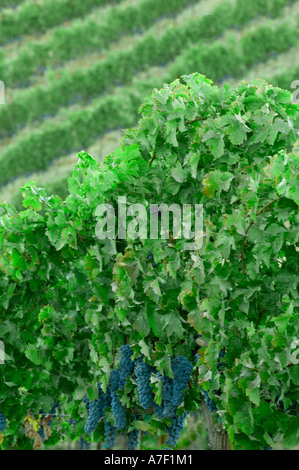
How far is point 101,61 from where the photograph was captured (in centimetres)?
1341

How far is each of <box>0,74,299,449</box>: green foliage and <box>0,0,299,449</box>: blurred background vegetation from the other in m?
8.43

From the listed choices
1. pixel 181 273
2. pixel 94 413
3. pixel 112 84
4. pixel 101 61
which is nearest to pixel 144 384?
pixel 94 413

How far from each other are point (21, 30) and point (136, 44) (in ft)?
8.85

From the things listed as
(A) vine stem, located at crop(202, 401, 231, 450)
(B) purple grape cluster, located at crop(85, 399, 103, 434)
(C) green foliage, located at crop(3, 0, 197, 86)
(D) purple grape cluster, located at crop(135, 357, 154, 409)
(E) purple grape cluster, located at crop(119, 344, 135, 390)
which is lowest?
(A) vine stem, located at crop(202, 401, 231, 450)

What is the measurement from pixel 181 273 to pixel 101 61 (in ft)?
37.5

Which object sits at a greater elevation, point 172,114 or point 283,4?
point 283,4

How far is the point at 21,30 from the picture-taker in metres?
14.2

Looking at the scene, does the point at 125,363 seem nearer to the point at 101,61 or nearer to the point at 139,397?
the point at 139,397

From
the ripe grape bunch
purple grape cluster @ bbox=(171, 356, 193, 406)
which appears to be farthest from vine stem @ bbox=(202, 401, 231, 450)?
purple grape cluster @ bbox=(171, 356, 193, 406)

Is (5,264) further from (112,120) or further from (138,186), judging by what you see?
(112,120)

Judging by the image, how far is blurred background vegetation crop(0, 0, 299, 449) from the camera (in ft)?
39.9

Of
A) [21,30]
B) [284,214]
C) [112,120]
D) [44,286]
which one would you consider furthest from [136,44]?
[284,214]

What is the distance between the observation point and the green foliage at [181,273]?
2.19 meters

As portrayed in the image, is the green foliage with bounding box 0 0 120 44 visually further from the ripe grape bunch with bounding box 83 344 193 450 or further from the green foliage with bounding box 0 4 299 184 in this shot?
the ripe grape bunch with bounding box 83 344 193 450
